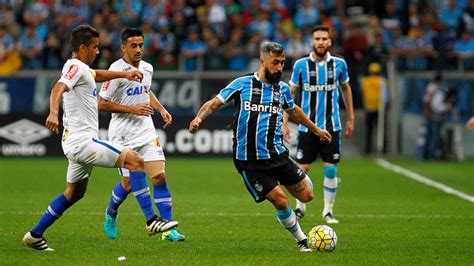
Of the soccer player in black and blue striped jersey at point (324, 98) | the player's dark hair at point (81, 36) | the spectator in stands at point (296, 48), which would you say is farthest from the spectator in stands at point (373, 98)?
the player's dark hair at point (81, 36)

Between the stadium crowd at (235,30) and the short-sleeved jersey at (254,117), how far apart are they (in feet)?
47.5

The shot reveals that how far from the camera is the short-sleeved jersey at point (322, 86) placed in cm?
1267

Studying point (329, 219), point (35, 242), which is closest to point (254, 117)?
point (35, 242)

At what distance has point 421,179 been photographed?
19.2 meters

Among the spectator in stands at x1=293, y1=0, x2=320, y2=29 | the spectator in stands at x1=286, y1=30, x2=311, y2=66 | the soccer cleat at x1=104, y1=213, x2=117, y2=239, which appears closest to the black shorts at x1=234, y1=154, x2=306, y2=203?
the soccer cleat at x1=104, y1=213, x2=117, y2=239

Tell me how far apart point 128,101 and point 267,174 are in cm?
192

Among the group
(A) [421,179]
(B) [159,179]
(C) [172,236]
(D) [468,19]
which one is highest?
(D) [468,19]

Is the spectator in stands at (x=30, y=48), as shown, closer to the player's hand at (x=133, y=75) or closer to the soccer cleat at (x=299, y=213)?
the soccer cleat at (x=299, y=213)

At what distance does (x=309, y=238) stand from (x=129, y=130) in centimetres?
236

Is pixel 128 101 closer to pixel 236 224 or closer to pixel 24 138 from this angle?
pixel 236 224

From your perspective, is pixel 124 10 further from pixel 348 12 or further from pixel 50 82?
pixel 348 12

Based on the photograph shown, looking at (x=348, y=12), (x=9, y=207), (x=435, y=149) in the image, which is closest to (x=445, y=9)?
(x=348, y=12)

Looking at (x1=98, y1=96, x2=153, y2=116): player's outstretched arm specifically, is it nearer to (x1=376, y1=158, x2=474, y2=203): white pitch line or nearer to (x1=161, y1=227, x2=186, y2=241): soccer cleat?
(x1=161, y1=227, x2=186, y2=241): soccer cleat

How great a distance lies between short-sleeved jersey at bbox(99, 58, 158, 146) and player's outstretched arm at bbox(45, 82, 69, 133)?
141cm
